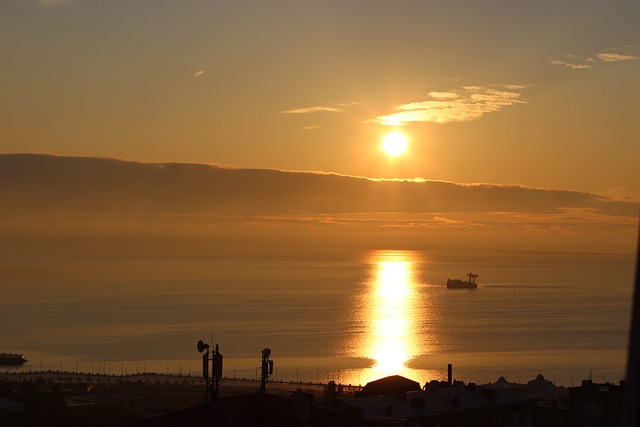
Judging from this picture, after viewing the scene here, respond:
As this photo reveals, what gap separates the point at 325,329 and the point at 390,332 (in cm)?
731

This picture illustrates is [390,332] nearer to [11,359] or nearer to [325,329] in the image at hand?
[325,329]

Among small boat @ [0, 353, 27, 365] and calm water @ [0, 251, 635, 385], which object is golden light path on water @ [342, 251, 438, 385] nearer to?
calm water @ [0, 251, 635, 385]

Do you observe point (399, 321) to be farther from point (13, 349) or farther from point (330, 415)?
point (330, 415)

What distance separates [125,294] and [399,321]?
50.2 meters

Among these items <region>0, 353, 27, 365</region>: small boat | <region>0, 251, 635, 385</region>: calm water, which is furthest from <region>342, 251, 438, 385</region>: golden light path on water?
<region>0, 353, 27, 365</region>: small boat

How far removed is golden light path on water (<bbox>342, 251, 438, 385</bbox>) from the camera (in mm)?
67094

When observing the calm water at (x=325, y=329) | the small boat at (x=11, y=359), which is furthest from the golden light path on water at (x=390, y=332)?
the small boat at (x=11, y=359)

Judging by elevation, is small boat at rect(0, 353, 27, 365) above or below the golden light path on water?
below

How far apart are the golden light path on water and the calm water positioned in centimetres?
18

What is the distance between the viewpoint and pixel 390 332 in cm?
9450

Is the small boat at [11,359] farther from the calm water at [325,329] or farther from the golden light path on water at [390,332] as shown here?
the golden light path on water at [390,332]

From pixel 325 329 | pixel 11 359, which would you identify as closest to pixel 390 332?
pixel 325 329

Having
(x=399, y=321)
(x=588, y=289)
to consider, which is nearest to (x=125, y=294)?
(x=399, y=321)

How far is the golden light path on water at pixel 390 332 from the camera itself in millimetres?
67094
